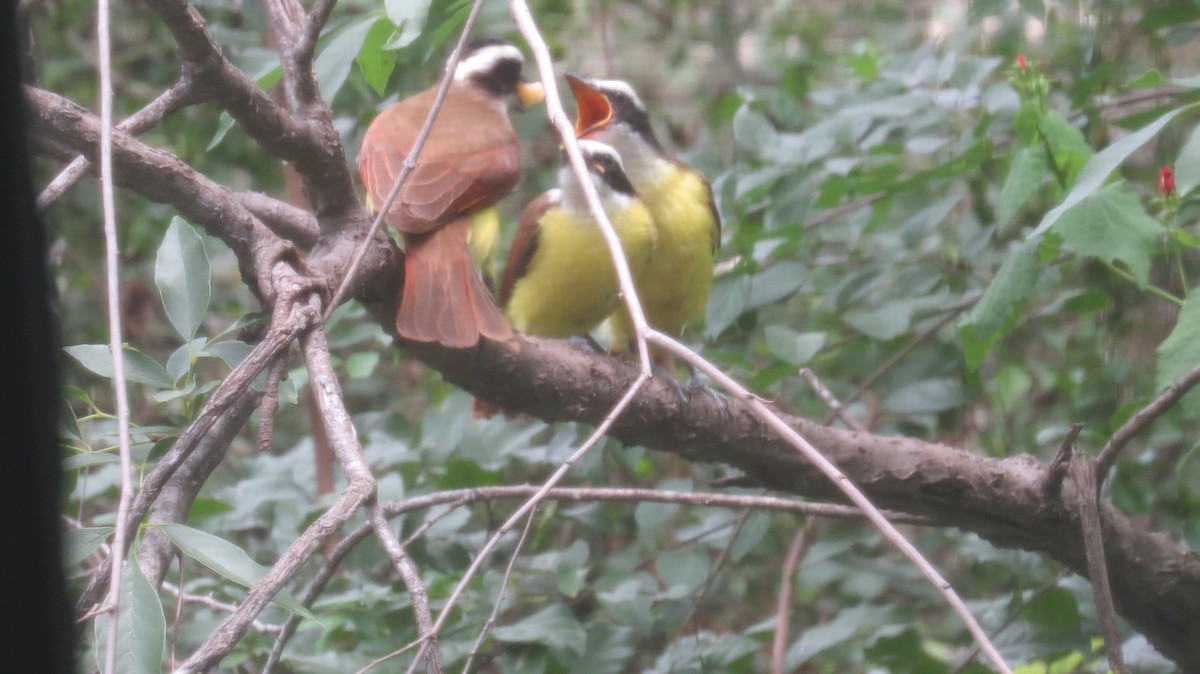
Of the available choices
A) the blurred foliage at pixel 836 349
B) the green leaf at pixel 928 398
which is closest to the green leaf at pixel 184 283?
the blurred foliage at pixel 836 349

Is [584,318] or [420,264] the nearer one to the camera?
[420,264]

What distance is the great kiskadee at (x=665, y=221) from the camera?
2559 mm

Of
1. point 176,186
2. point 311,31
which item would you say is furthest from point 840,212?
point 176,186

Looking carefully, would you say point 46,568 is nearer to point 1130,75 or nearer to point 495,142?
point 495,142

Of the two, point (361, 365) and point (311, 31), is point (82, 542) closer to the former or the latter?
point (311, 31)

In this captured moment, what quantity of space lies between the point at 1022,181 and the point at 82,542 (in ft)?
4.82

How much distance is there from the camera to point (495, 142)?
2633 millimetres

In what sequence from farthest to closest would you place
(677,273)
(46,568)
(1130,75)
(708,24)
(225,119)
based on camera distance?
(708,24)
(1130,75)
(677,273)
(225,119)
(46,568)

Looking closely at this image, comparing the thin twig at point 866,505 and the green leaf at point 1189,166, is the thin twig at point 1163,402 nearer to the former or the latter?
the green leaf at point 1189,166

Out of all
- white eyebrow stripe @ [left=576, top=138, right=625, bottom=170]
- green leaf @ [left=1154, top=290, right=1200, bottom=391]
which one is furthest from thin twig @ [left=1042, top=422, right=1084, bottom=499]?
white eyebrow stripe @ [left=576, top=138, right=625, bottom=170]

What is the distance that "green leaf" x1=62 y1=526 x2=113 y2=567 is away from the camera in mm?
1062

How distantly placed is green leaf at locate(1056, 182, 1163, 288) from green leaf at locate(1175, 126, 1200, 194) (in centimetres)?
26

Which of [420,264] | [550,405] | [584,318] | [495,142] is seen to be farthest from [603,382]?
[495,142]

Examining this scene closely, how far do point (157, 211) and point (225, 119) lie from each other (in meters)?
2.45
